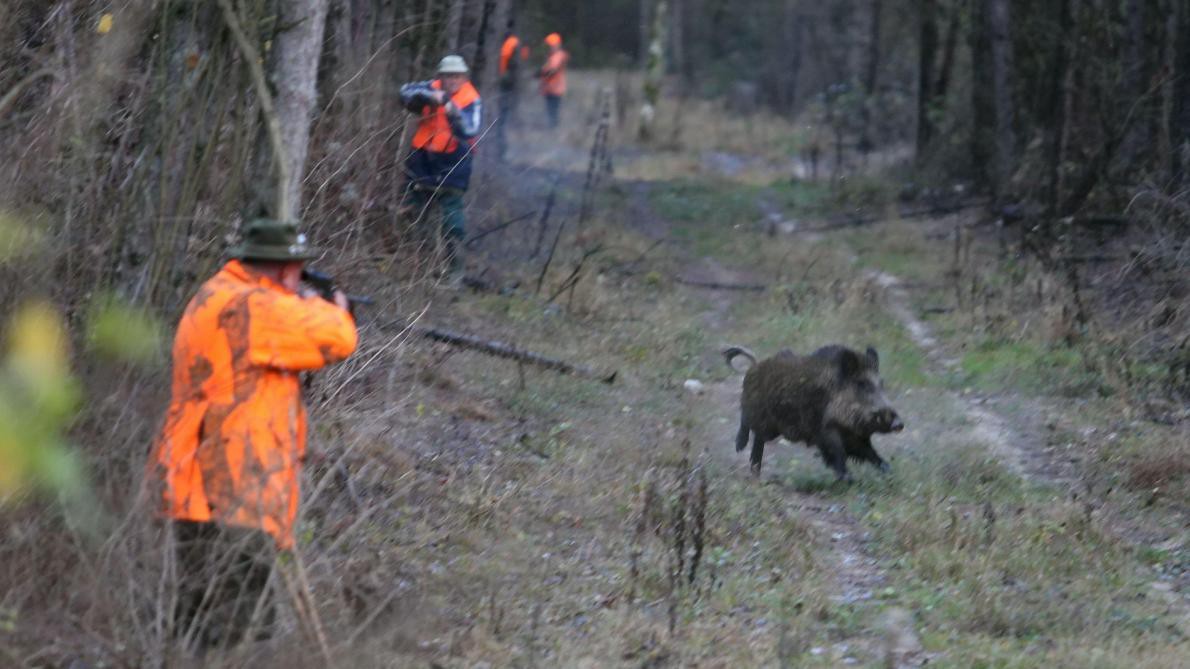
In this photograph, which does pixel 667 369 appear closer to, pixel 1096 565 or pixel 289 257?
pixel 1096 565

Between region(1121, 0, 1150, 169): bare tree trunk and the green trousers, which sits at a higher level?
region(1121, 0, 1150, 169): bare tree trunk

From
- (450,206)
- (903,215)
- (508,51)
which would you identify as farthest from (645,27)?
(450,206)

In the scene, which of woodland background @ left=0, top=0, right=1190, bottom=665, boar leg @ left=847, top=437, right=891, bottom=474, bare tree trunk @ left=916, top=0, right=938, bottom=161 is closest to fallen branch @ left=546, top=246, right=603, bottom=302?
woodland background @ left=0, top=0, right=1190, bottom=665

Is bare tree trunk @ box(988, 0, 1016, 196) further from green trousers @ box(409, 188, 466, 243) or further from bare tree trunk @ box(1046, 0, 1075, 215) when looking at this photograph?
green trousers @ box(409, 188, 466, 243)

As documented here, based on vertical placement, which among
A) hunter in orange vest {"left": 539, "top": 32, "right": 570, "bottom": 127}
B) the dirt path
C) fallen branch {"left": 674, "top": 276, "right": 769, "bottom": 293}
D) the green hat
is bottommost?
the dirt path

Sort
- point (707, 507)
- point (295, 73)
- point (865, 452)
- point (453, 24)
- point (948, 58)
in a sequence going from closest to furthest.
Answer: point (295, 73) → point (707, 507) → point (865, 452) → point (453, 24) → point (948, 58)

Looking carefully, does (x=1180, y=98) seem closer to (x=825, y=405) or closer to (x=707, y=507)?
(x=825, y=405)

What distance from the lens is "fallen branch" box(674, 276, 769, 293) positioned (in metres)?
18.6

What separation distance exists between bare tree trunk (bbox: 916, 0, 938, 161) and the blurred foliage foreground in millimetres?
21590

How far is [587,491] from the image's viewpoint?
10.6m

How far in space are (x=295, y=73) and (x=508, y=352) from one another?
16.3 ft

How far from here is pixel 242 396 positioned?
21.9 feet

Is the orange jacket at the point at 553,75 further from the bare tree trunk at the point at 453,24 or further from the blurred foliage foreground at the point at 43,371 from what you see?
the blurred foliage foreground at the point at 43,371

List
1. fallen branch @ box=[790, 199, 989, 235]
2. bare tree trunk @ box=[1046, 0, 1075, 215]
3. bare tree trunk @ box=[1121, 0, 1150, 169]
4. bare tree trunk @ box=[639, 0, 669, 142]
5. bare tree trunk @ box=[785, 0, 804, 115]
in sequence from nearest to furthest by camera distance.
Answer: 1. bare tree trunk @ box=[1121, 0, 1150, 169]
2. bare tree trunk @ box=[1046, 0, 1075, 215]
3. fallen branch @ box=[790, 199, 989, 235]
4. bare tree trunk @ box=[639, 0, 669, 142]
5. bare tree trunk @ box=[785, 0, 804, 115]
